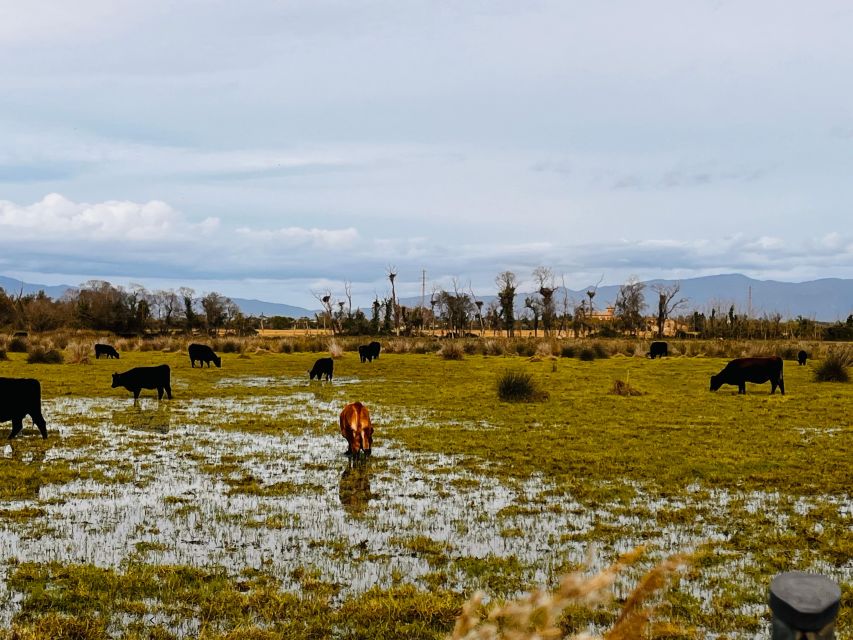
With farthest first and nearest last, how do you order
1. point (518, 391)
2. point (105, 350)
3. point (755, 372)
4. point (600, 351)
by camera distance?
point (600, 351), point (105, 350), point (755, 372), point (518, 391)

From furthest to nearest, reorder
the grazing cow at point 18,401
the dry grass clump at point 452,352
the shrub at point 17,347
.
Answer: the shrub at point 17,347 → the dry grass clump at point 452,352 → the grazing cow at point 18,401

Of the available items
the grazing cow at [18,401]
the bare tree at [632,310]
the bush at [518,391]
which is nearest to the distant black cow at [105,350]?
the bush at [518,391]

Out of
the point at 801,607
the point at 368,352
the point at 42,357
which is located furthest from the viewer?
the point at 368,352

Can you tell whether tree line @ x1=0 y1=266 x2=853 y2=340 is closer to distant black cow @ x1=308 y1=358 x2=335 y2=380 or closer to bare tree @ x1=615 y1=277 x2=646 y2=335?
bare tree @ x1=615 y1=277 x2=646 y2=335

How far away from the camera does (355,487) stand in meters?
11.2

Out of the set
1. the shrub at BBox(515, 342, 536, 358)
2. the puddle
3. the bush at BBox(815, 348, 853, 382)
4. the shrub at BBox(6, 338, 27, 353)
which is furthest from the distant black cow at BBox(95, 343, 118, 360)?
the bush at BBox(815, 348, 853, 382)

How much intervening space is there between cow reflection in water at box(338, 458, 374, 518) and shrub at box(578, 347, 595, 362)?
31566 millimetres

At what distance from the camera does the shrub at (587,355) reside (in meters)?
43.1


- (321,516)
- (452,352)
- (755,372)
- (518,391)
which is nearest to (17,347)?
(452,352)

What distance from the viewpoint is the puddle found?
7.71m

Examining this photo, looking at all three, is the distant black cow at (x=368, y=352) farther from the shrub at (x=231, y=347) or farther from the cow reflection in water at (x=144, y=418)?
the cow reflection in water at (x=144, y=418)

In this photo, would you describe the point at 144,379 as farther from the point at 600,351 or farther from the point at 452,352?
the point at 600,351

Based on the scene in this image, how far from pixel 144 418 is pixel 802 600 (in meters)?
18.8

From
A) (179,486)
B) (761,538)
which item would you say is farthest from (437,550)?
(179,486)
